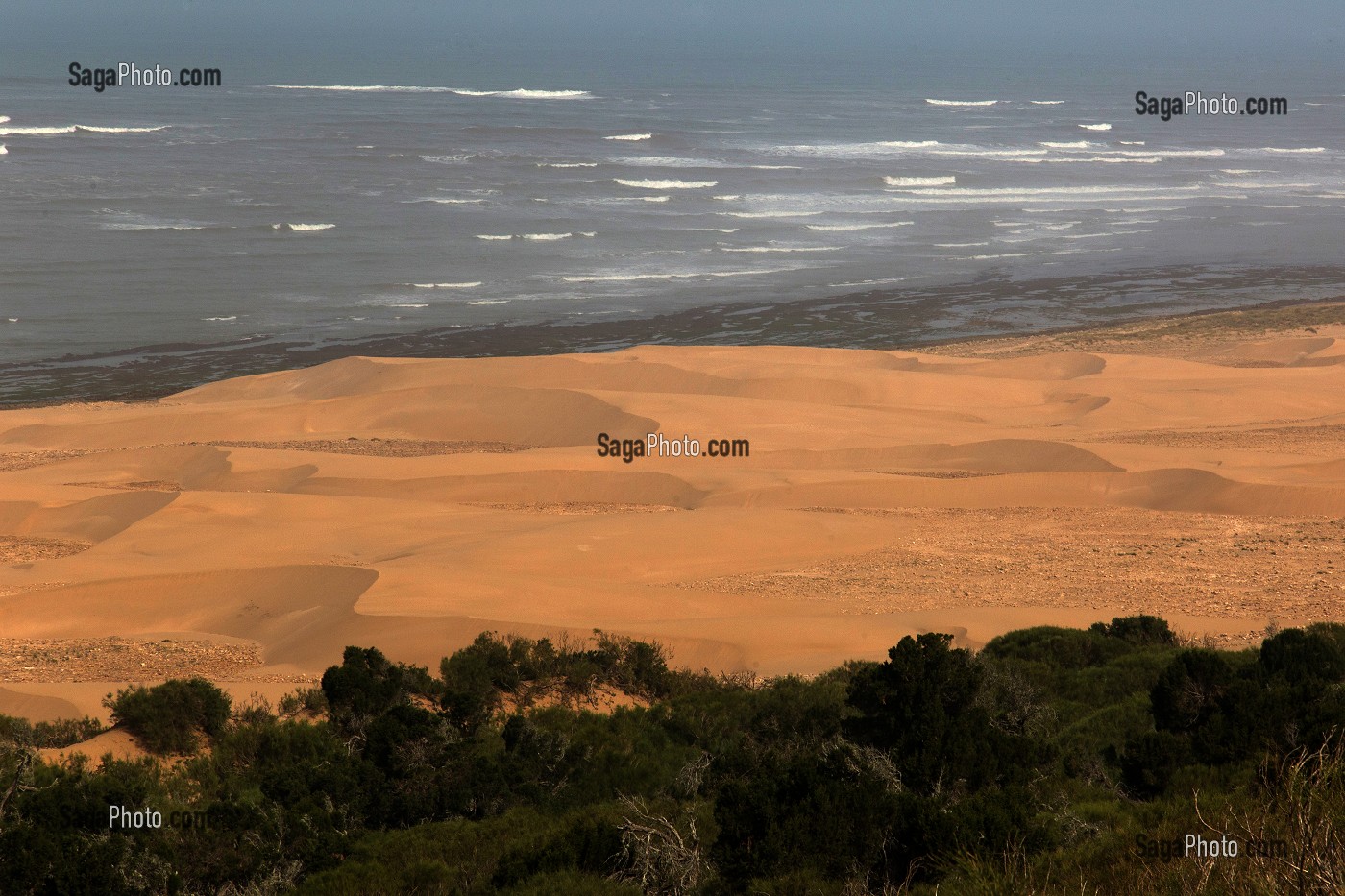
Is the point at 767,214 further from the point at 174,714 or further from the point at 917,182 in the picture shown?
the point at 174,714

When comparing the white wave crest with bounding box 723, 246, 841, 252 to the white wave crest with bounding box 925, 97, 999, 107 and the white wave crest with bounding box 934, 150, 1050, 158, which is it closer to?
the white wave crest with bounding box 934, 150, 1050, 158

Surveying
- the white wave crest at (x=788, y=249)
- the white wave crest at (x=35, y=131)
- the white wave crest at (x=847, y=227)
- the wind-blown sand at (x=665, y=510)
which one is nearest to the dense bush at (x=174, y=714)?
the wind-blown sand at (x=665, y=510)

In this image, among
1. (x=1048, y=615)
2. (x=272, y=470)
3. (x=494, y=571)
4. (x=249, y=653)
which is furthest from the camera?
(x=272, y=470)

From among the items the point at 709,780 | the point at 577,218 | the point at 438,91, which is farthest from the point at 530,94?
the point at 709,780

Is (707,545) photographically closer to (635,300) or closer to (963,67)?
(635,300)

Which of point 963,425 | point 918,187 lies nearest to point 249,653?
point 963,425

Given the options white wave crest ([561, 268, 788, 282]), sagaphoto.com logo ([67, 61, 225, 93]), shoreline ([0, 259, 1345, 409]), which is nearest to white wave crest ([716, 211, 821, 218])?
white wave crest ([561, 268, 788, 282])
